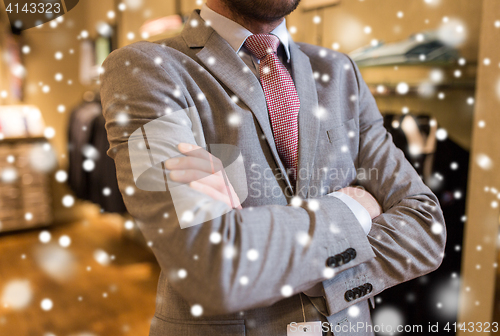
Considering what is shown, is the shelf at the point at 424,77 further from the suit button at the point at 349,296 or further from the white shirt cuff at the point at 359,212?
the suit button at the point at 349,296

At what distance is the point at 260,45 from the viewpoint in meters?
0.95

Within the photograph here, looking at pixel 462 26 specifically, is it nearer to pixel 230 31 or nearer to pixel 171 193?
pixel 230 31

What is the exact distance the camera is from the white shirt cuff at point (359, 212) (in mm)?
837

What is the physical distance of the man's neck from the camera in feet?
3.18

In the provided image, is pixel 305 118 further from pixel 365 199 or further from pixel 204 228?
pixel 204 228

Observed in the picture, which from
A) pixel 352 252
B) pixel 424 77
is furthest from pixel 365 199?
pixel 424 77

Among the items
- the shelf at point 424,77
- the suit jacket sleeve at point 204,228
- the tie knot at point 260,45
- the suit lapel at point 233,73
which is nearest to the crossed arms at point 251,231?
the suit jacket sleeve at point 204,228

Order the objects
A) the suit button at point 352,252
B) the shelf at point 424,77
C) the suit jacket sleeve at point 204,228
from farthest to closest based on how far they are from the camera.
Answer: the shelf at point 424,77 < the suit button at point 352,252 < the suit jacket sleeve at point 204,228

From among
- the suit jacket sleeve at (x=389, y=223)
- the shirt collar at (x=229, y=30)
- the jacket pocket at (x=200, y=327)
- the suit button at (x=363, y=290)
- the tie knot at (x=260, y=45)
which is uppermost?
the shirt collar at (x=229, y=30)

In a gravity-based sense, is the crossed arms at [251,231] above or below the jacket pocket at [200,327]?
above

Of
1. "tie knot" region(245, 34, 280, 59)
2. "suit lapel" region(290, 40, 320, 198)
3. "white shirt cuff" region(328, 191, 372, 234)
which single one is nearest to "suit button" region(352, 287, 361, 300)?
"white shirt cuff" region(328, 191, 372, 234)

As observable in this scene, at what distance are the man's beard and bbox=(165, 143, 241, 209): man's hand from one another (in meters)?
0.40

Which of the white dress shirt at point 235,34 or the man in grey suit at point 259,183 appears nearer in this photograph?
the man in grey suit at point 259,183

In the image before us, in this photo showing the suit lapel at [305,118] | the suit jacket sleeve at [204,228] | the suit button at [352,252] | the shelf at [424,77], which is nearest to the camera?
the suit jacket sleeve at [204,228]
